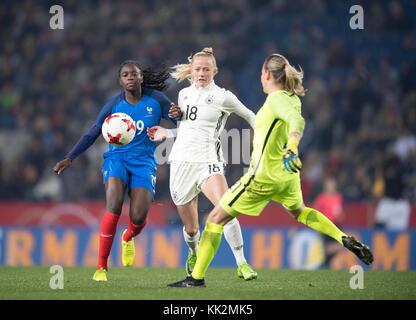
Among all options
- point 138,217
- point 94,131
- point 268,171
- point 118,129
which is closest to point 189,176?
point 138,217

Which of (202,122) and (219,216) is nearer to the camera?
(219,216)

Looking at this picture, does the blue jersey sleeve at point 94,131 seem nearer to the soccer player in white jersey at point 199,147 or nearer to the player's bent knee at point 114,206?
the soccer player in white jersey at point 199,147

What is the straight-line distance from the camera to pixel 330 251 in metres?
15.9

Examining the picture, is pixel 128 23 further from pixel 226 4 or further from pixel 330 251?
pixel 330 251

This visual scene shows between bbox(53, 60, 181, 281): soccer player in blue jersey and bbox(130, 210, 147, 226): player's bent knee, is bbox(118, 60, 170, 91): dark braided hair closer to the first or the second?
bbox(53, 60, 181, 281): soccer player in blue jersey

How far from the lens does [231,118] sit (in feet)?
55.9

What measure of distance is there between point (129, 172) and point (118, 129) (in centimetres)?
53

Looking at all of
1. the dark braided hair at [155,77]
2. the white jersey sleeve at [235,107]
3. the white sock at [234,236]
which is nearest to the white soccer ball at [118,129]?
the dark braided hair at [155,77]

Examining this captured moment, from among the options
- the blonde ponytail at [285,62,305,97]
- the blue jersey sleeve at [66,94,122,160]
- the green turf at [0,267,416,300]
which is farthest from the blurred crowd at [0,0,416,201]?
the blonde ponytail at [285,62,305,97]

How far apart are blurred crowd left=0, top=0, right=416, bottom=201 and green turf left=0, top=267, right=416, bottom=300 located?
216 inches

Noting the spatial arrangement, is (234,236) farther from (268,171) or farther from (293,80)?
(293,80)

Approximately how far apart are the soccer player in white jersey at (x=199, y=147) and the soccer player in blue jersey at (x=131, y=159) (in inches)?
8.9

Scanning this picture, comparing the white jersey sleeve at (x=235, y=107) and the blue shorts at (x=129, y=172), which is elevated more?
the white jersey sleeve at (x=235, y=107)

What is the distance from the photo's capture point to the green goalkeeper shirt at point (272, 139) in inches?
333
